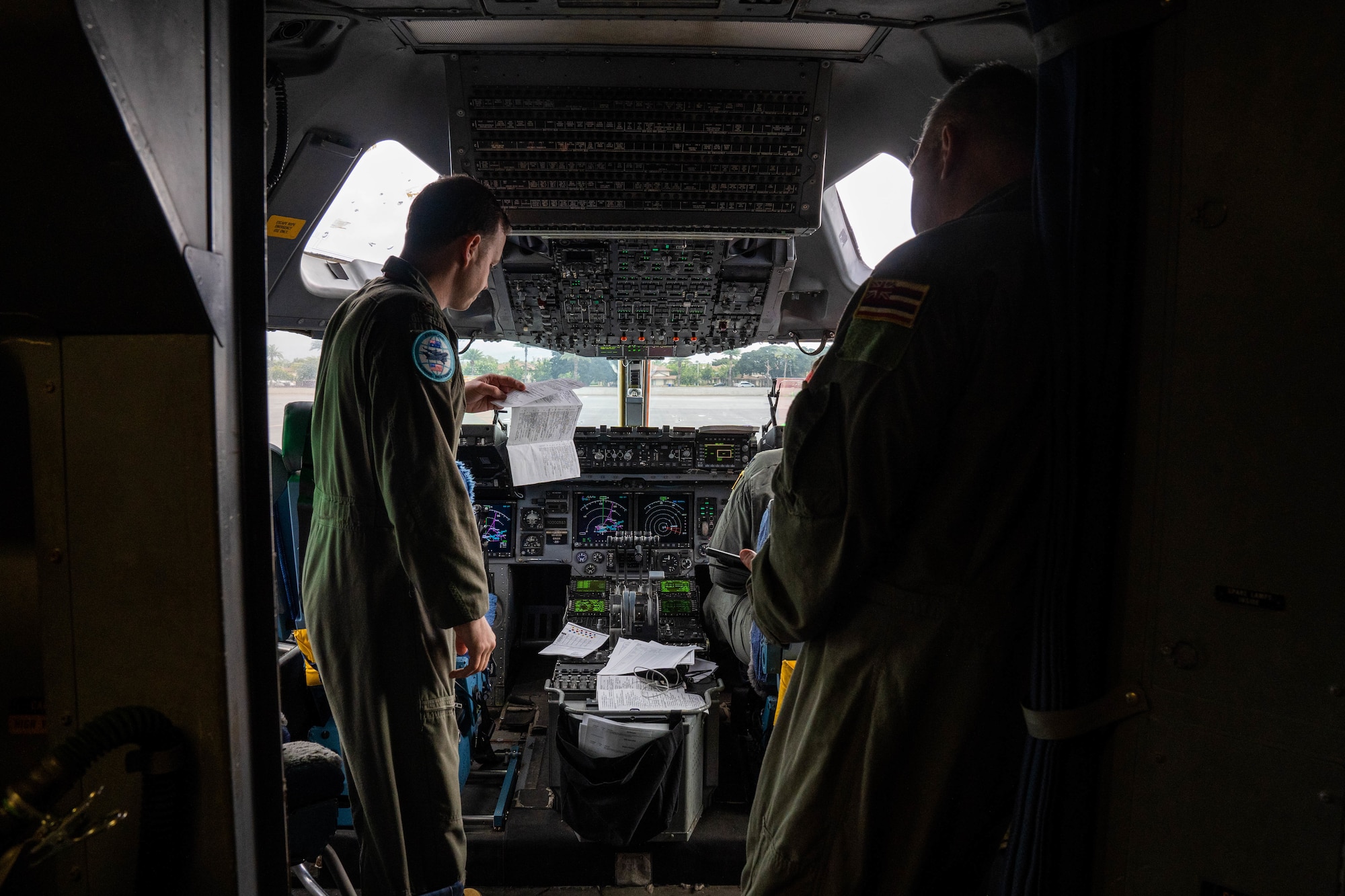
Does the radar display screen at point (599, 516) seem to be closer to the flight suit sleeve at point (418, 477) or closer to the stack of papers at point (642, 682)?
the stack of papers at point (642, 682)

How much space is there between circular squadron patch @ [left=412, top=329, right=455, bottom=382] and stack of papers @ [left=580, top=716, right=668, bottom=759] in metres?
1.39

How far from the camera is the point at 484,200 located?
1.66m

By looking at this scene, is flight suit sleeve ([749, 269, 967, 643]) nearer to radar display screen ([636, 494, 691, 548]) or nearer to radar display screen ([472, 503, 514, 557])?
radar display screen ([636, 494, 691, 548])

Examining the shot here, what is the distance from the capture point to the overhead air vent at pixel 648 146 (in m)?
2.05

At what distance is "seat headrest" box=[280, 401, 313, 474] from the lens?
7.46 feet

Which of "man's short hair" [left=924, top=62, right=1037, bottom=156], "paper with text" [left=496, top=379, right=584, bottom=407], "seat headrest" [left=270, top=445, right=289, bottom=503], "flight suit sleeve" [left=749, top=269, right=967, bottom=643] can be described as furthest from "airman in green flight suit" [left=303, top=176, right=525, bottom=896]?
"man's short hair" [left=924, top=62, right=1037, bottom=156]

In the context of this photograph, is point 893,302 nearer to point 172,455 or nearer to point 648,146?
point 172,455

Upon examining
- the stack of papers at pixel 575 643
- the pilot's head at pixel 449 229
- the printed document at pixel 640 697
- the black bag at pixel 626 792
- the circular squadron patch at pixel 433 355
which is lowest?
the black bag at pixel 626 792

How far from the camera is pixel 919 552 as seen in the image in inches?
38.9

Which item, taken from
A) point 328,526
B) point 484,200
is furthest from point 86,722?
point 484,200

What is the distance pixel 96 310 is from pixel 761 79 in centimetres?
181

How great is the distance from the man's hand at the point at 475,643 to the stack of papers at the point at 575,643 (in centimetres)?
124

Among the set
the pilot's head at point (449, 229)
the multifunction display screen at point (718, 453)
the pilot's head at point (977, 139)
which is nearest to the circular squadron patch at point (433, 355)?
the pilot's head at point (449, 229)

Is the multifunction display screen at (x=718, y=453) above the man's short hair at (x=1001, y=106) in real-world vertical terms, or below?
below
